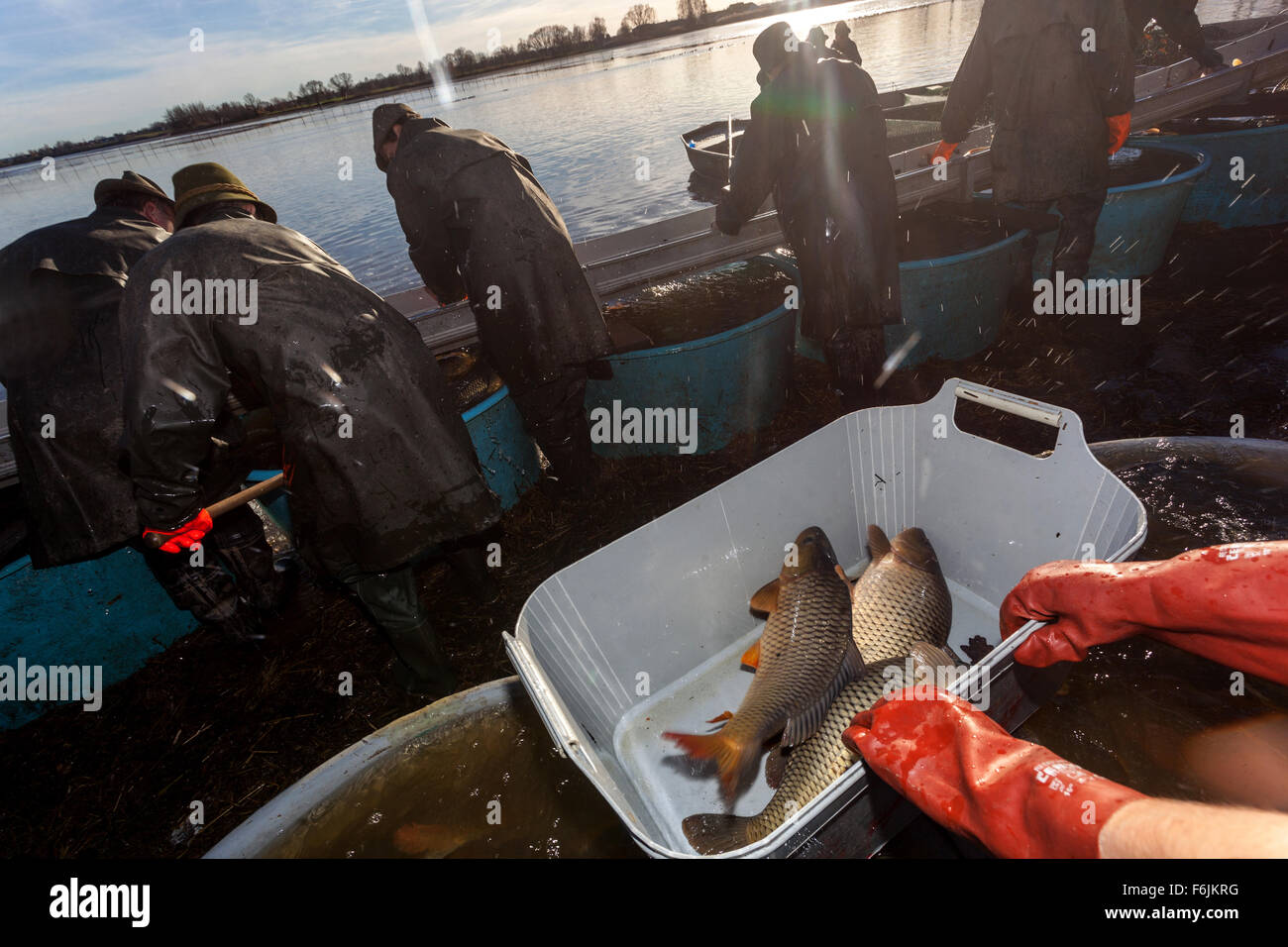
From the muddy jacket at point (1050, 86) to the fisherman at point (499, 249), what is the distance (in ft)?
11.7

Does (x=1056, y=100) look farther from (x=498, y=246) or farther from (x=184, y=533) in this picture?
(x=184, y=533)

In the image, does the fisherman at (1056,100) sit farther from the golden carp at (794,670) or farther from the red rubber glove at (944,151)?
the golden carp at (794,670)

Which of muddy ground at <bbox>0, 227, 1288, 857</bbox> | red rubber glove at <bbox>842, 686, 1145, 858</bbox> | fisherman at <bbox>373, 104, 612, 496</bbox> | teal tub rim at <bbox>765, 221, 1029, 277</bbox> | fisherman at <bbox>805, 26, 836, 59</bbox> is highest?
fisherman at <bbox>805, 26, 836, 59</bbox>

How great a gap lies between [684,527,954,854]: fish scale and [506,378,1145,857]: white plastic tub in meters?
0.19

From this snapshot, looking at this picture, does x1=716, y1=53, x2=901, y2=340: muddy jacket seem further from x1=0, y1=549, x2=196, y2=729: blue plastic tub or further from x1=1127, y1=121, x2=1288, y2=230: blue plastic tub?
x1=1127, y1=121, x2=1288, y2=230: blue plastic tub

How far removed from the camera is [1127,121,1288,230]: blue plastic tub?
229 inches

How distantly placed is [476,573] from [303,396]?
1494 millimetres

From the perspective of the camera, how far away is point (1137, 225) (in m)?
5.22

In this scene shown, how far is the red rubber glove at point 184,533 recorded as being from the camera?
7.66ft

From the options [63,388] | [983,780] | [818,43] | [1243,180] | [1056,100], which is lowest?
[983,780]

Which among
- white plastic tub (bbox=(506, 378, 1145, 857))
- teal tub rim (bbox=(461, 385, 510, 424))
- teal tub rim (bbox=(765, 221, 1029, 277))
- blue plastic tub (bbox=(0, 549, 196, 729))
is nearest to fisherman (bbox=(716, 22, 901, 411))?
teal tub rim (bbox=(765, 221, 1029, 277))

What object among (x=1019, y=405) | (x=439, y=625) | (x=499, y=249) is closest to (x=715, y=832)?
(x=1019, y=405)

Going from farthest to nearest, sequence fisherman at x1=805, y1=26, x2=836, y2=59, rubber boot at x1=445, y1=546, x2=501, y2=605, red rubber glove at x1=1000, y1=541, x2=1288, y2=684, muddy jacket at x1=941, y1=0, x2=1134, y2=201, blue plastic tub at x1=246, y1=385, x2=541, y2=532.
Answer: muddy jacket at x1=941, y1=0, x2=1134, y2=201 < fisherman at x1=805, y1=26, x2=836, y2=59 < blue plastic tub at x1=246, y1=385, x2=541, y2=532 < rubber boot at x1=445, y1=546, x2=501, y2=605 < red rubber glove at x1=1000, y1=541, x2=1288, y2=684

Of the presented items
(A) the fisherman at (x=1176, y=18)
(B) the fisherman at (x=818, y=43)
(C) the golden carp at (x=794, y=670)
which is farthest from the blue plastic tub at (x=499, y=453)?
(A) the fisherman at (x=1176, y=18)
